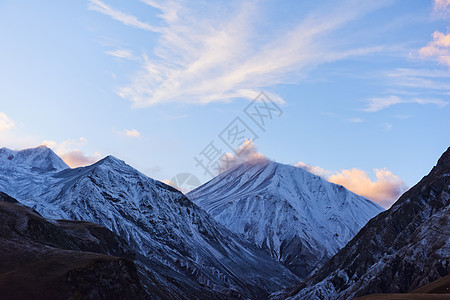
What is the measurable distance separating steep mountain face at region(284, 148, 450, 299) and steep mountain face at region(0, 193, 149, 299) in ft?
215

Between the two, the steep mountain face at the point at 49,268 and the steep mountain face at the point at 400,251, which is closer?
the steep mountain face at the point at 49,268

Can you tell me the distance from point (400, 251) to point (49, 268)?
3704 inches

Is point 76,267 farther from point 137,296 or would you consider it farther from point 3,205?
point 3,205

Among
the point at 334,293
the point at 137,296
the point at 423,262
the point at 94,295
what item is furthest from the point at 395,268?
the point at 94,295

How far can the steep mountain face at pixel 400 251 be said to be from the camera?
123375mm

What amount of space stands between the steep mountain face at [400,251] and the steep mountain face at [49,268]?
215 feet

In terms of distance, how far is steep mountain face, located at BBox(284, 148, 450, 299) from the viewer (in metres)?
123

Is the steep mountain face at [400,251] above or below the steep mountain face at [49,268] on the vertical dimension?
below

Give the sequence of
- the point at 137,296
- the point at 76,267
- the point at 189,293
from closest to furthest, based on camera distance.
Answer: the point at 76,267
the point at 137,296
the point at 189,293

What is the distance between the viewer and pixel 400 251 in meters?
137

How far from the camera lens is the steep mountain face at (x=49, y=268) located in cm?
7344

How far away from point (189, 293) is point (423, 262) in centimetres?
8499

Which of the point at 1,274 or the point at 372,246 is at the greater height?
the point at 1,274

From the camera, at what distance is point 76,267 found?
8294 cm
